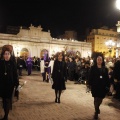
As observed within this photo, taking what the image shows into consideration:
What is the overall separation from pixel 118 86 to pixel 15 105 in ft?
15.4

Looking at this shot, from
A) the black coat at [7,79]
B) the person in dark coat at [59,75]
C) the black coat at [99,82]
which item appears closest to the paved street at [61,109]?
the person in dark coat at [59,75]

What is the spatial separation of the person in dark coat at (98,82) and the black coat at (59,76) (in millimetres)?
2239

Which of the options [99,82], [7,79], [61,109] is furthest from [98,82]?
[7,79]

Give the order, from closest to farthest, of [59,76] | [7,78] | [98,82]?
[7,78]
[98,82]
[59,76]

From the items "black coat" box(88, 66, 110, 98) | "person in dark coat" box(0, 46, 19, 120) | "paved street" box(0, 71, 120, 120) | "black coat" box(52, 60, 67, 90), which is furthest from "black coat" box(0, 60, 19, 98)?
"black coat" box(52, 60, 67, 90)

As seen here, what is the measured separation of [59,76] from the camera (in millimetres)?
8820

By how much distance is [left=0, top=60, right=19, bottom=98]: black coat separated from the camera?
5.90 m

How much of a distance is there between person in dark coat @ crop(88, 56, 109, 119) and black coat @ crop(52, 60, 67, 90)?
2.24 m

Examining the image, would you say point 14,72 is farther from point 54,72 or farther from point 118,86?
point 118,86

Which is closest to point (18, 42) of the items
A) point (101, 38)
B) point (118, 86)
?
point (101, 38)

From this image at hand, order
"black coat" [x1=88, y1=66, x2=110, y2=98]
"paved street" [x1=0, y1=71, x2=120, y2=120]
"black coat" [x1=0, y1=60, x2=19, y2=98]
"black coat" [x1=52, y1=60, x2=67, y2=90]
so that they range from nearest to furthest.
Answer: "black coat" [x1=0, y1=60, x2=19, y2=98] < "black coat" [x1=88, y1=66, x2=110, y2=98] < "paved street" [x1=0, y1=71, x2=120, y2=120] < "black coat" [x1=52, y1=60, x2=67, y2=90]

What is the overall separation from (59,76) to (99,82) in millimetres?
2567

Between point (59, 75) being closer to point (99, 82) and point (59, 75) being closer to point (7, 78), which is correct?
point (99, 82)

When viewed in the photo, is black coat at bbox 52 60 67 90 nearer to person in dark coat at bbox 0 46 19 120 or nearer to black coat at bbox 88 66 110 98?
black coat at bbox 88 66 110 98
